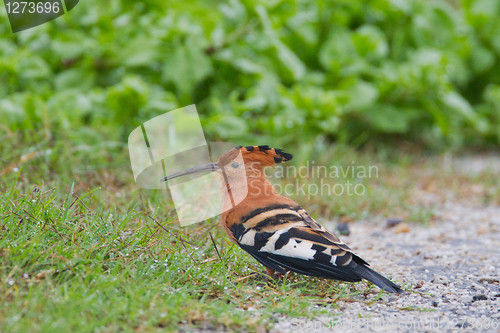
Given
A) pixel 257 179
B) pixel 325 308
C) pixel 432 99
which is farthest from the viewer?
pixel 432 99

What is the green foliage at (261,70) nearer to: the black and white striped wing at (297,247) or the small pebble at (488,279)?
the black and white striped wing at (297,247)

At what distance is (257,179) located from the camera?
303 cm

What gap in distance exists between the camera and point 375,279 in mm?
2715

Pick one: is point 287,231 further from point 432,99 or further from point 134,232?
point 432,99

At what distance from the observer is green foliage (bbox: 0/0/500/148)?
5266 mm

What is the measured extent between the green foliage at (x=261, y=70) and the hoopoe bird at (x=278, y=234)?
2110 mm

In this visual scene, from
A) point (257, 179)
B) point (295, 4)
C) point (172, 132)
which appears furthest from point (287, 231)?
point (295, 4)

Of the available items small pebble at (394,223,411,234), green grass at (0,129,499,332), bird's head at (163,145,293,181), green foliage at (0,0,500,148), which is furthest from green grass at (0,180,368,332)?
green foliage at (0,0,500,148)

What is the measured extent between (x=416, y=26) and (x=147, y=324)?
5.66m

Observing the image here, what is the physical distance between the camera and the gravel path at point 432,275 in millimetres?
2498

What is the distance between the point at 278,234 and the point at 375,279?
0.51 meters

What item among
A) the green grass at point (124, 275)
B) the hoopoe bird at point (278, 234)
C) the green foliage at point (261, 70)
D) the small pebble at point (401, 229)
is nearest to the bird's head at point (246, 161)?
the hoopoe bird at point (278, 234)

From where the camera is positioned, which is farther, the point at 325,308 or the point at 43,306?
the point at 325,308

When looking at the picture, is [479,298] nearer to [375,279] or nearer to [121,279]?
[375,279]
